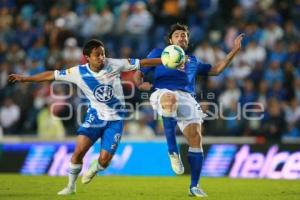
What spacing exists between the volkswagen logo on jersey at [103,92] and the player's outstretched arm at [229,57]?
1.60m

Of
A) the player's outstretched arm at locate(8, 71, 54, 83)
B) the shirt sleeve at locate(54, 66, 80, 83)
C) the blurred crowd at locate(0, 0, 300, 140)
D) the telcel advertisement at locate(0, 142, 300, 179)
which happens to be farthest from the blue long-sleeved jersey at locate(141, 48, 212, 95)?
the blurred crowd at locate(0, 0, 300, 140)

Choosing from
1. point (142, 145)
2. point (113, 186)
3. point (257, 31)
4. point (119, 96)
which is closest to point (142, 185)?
point (113, 186)

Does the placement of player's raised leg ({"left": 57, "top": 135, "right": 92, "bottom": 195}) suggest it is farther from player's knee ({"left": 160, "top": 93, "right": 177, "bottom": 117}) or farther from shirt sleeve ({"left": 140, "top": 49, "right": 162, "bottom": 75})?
shirt sleeve ({"left": 140, "top": 49, "right": 162, "bottom": 75})

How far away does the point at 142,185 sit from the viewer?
1515 centimetres

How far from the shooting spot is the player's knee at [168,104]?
12637 millimetres

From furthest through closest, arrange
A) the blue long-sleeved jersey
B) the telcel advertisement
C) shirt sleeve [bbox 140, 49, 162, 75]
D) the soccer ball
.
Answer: the telcel advertisement < shirt sleeve [bbox 140, 49, 162, 75] < the blue long-sleeved jersey < the soccer ball

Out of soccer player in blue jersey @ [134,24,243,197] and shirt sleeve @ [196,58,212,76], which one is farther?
shirt sleeve @ [196,58,212,76]

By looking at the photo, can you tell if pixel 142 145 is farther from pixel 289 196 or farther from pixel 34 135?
pixel 289 196

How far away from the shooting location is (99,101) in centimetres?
1244

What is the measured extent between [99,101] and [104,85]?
A: 0.26 m

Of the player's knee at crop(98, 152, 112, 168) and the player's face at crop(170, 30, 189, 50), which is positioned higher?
the player's face at crop(170, 30, 189, 50)

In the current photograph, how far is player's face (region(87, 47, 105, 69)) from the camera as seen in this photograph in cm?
1230

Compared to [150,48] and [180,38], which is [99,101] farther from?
[150,48]

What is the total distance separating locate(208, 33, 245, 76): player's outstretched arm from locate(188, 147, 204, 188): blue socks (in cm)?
133
